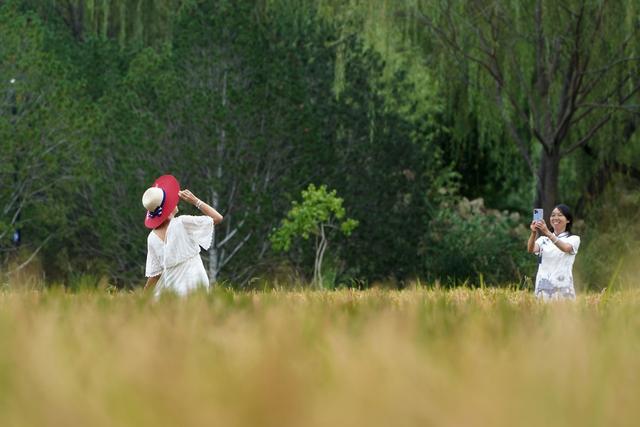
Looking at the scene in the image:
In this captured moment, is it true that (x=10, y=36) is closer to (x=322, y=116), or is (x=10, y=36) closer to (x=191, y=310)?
(x=322, y=116)

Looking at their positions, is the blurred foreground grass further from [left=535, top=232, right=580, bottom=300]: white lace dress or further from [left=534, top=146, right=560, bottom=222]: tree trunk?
[left=534, top=146, right=560, bottom=222]: tree trunk

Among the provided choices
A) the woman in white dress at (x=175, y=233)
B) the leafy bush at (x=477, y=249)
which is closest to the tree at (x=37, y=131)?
the leafy bush at (x=477, y=249)

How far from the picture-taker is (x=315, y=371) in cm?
196

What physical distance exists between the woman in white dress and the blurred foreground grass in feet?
19.3

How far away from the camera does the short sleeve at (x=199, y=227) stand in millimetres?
9055

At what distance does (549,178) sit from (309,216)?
4.44 metres

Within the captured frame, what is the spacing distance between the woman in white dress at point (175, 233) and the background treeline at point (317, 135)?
11851 mm

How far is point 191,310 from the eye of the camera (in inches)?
125

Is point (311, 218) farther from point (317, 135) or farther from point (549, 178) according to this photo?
point (549, 178)

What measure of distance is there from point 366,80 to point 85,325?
70.6 ft

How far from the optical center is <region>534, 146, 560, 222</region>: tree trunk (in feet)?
73.3

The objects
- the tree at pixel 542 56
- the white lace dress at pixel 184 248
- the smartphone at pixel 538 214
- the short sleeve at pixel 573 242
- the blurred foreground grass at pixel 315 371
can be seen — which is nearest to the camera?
the blurred foreground grass at pixel 315 371

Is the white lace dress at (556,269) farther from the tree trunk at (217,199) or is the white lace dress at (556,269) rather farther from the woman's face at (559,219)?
the tree trunk at (217,199)

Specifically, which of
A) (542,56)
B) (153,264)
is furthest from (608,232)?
(153,264)
